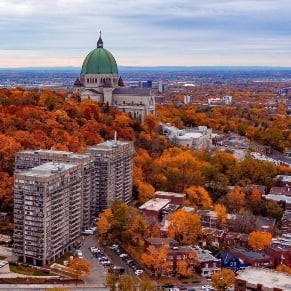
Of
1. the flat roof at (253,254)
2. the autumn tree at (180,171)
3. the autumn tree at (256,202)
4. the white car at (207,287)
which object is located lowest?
the white car at (207,287)

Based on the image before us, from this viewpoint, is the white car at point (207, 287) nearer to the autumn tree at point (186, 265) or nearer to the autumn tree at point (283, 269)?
the autumn tree at point (186, 265)

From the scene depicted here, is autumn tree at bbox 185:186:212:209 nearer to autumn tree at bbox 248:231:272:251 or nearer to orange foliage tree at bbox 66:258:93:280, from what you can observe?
autumn tree at bbox 248:231:272:251

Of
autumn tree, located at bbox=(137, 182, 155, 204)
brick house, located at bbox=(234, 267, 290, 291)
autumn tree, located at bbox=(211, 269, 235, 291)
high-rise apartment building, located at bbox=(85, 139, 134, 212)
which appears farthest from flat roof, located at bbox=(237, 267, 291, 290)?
autumn tree, located at bbox=(137, 182, 155, 204)

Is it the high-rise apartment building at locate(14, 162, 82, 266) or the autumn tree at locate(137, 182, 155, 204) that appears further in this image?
the autumn tree at locate(137, 182, 155, 204)

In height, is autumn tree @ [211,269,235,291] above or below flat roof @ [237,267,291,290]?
below

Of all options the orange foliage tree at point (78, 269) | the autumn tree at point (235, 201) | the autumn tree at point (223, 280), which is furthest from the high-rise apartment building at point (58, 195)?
the autumn tree at point (223, 280)

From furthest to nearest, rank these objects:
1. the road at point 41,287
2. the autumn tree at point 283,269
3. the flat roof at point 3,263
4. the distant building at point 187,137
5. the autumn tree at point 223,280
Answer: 1. the distant building at point 187,137
2. the flat roof at point 3,263
3. the autumn tree at point 283,269
4. the road at point 41,287
5. the autumn tree at point 223,280
